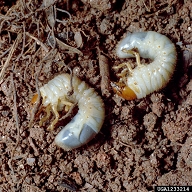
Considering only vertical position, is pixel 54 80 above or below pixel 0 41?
below

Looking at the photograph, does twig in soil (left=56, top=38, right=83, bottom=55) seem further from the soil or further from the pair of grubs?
the pair of grubs

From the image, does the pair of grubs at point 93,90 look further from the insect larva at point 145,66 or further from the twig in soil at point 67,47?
the twig in soil at point 67,47

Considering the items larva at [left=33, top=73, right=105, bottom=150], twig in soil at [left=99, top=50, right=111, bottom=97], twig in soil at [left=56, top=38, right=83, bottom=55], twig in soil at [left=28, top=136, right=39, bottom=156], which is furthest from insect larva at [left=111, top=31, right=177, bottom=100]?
twig in soil at [left=28, top=136, right=39, bottom=156]

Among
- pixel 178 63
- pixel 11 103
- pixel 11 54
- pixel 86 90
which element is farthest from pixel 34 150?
pixel 178 63

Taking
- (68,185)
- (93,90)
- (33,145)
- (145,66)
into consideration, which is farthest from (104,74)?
(68,185)

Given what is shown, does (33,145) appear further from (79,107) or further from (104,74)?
(104,74)

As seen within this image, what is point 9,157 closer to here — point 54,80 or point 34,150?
point 34,150
